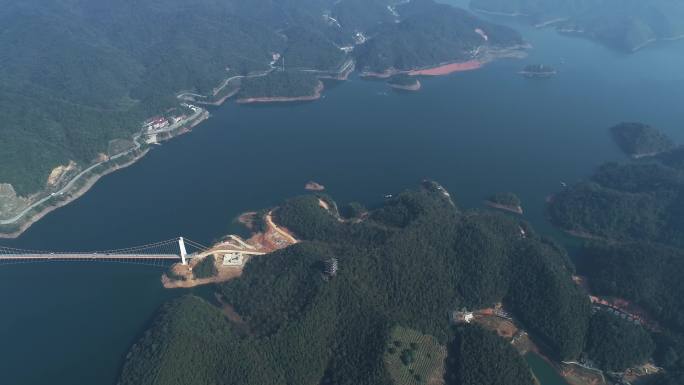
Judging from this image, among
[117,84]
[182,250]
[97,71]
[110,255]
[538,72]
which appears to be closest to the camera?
[182,250]

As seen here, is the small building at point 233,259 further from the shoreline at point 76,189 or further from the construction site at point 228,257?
the shoreline at point 76,189

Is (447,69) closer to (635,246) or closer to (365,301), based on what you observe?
(635,246)

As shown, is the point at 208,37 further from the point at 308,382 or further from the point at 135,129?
the point at 308,382

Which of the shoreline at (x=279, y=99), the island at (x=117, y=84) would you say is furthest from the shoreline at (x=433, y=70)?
the shoreline at (x=279, y=99)

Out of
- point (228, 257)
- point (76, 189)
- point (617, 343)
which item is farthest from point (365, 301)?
point (76, 189)

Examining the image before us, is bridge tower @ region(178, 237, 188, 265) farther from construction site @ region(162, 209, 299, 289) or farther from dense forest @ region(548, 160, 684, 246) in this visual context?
dense forest @ region(548, 160, 684, 246)

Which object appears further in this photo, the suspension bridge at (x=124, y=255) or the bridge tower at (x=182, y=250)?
the suspension bridge at (x=124, y=255)
